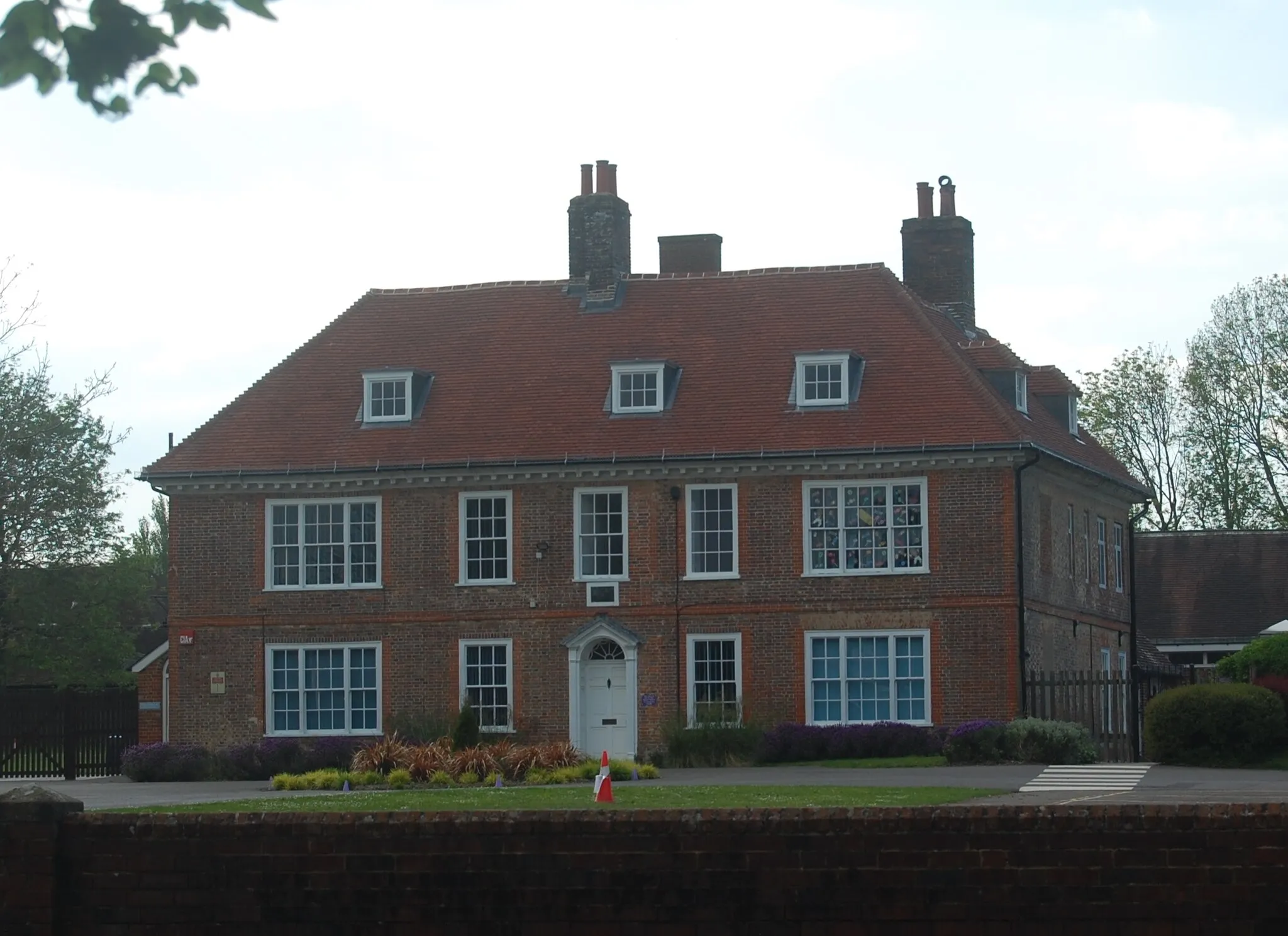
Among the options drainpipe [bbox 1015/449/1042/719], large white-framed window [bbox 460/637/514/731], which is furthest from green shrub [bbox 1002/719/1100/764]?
large white-framed window [bbox 460/637/514/731]

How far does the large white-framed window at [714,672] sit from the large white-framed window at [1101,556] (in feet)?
31.6

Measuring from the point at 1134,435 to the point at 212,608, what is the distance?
3655cm

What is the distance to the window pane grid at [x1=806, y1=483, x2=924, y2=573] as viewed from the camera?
124ft

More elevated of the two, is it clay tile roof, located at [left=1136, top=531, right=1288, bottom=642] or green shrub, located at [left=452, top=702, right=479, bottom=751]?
clay tile roof, located at [left=1136, top=531, right=1288, bottom=642]

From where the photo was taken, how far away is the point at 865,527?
125 feet

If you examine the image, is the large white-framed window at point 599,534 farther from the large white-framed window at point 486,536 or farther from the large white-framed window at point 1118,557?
the large white-framed window at point 1118,557

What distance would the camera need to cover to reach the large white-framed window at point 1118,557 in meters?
46.0

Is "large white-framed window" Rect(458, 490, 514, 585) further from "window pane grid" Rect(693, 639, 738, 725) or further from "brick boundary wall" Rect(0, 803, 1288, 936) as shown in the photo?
"brick boundary wall" Rect(0, 803, 1288, 936)

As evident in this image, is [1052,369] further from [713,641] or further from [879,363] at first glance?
[713,641]

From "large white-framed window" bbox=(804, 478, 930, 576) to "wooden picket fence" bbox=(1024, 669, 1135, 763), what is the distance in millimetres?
2900

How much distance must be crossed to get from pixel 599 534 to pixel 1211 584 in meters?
23.4

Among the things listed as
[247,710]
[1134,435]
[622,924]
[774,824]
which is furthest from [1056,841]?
[1134,435]

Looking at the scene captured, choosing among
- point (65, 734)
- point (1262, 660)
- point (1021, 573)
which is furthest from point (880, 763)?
point (65, 734)

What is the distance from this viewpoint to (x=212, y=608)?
40906 millimetres
